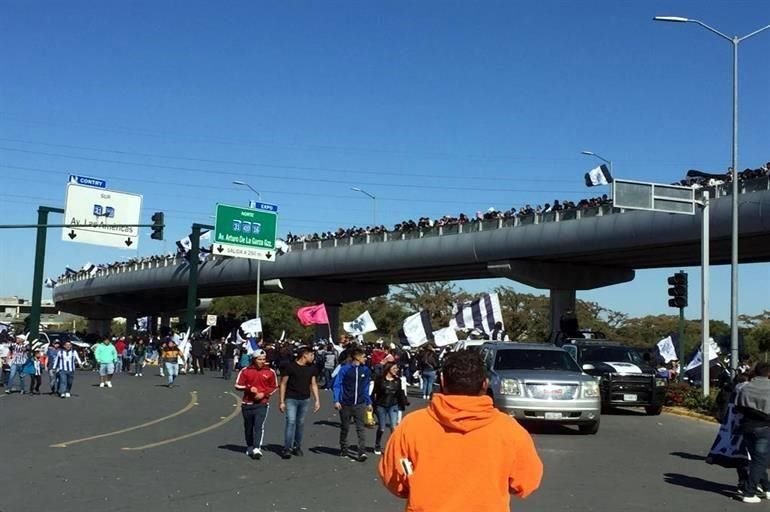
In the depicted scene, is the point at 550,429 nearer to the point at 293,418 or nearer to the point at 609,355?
the point at 609,355

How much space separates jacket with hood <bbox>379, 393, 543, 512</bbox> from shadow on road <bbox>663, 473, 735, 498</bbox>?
8.22 metres

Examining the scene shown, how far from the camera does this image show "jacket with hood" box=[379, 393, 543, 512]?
12.2ft

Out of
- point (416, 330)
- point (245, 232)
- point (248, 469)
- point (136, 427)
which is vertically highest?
point (245, 232)

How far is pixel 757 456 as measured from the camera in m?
10.3

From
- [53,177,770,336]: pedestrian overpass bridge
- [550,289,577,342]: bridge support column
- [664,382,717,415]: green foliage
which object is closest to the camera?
[664,382,717,415]: green foliage

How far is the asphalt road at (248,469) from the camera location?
9.85m

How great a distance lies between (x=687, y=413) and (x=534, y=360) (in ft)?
20.8

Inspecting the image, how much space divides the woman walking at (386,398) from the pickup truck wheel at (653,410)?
1029 centimetres

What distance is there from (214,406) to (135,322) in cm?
7768

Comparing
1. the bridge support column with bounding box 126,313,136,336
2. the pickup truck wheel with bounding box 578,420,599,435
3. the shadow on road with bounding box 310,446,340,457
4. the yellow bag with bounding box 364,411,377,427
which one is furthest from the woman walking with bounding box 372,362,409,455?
the bridge support column with bounding box 126,313,136,336

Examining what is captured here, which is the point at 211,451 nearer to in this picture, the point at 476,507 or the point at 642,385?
the point at 476,507

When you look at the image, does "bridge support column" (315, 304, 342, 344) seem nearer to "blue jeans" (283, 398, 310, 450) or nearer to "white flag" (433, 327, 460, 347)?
"white flag" (433, 327, 460, 347)

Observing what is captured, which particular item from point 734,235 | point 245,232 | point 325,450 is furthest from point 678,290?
point 245,232

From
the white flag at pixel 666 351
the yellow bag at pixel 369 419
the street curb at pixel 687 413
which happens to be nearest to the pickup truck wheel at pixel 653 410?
the street curb at pixel 687 413
